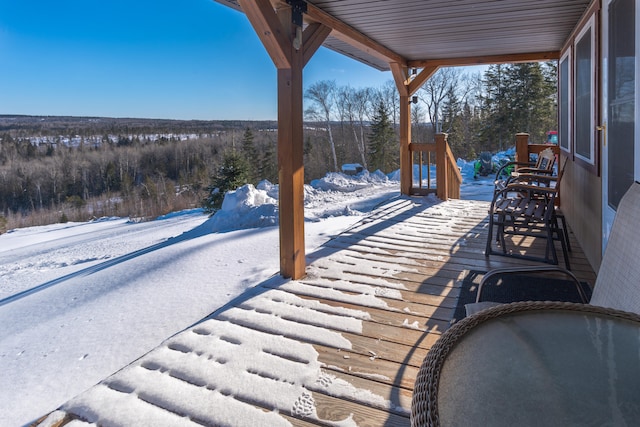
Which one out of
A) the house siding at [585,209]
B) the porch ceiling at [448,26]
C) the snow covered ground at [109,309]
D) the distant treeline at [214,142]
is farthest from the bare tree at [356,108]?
the house siding at [585,209]

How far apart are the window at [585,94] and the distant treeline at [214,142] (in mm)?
12619

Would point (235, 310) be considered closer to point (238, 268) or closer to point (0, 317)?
point (238, 268)

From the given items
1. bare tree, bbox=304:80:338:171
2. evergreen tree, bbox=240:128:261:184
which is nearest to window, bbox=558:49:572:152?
bare tree, bbox=304:80:338:171

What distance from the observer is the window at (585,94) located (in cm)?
328

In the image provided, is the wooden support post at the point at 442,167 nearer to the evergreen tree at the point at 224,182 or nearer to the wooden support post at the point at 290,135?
the wooden support post at the point at 290,135

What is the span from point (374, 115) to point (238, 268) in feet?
79.4

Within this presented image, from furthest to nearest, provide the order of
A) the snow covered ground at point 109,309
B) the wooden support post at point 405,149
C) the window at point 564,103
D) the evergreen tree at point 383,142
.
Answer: the evergreen tree at point 383,142 < the wooden support post at point 405,149 < the window at point 564,103 < the snow covered ground at point 109,309

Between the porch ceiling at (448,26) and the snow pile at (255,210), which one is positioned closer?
the porch ceiling at (448,26)

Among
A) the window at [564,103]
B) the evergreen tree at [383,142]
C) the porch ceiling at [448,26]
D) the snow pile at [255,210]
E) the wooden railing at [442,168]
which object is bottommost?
the snow pile at [255,210]

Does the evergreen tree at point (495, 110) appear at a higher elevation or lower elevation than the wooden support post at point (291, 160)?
higher

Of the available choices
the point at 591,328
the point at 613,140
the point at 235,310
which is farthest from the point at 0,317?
the point at 613,140

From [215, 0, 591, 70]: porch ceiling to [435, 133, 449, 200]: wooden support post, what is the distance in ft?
4.06

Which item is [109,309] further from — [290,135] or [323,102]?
[323,102]

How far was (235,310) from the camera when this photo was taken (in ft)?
8.48
